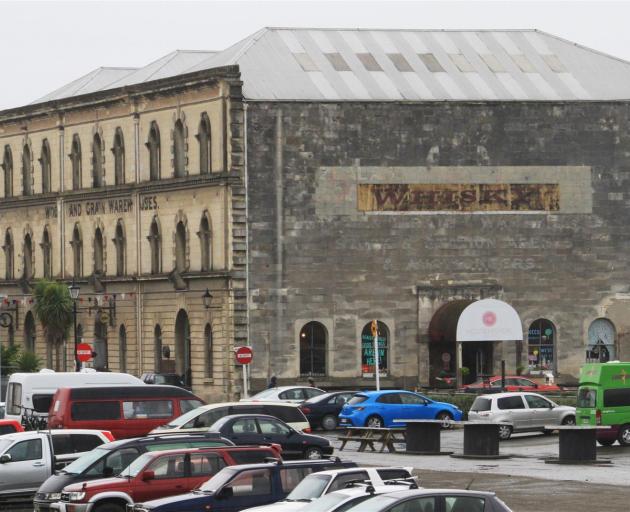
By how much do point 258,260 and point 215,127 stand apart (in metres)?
5.68

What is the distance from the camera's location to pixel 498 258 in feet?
259

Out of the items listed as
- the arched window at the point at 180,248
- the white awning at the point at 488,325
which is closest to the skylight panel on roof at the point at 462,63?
the arched window at the point at 180,248

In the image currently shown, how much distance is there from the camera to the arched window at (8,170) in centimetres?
9538

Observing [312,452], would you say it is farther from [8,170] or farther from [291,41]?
[8,170]

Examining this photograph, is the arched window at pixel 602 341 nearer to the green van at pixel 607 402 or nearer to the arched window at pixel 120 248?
the arched window at pixel 120 248

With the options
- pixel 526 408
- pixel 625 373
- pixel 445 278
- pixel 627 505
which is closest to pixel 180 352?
pixel 445 278

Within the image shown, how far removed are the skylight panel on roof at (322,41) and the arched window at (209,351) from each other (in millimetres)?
13269

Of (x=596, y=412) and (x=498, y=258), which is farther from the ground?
(x=498, y=258)

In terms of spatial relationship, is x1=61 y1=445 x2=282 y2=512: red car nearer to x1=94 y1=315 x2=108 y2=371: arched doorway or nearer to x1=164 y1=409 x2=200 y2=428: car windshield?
x1=164 y1=409 x2=200 y2=428: car windshield

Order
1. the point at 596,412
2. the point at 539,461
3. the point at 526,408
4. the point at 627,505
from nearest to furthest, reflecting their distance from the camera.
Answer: the point at 627,505 → the point at 539,461 → the point at 596,412 → the point at 526,408

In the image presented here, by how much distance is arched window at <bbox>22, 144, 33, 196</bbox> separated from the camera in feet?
306

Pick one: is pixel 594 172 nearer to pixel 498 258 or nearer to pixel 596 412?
pixel 498 258

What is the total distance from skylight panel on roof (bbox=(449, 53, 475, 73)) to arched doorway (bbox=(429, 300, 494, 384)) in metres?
10.6

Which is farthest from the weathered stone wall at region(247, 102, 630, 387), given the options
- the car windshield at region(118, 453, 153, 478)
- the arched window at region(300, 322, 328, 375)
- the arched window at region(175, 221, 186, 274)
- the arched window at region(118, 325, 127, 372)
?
the car windshield at region(118, 453, 153, 478)
